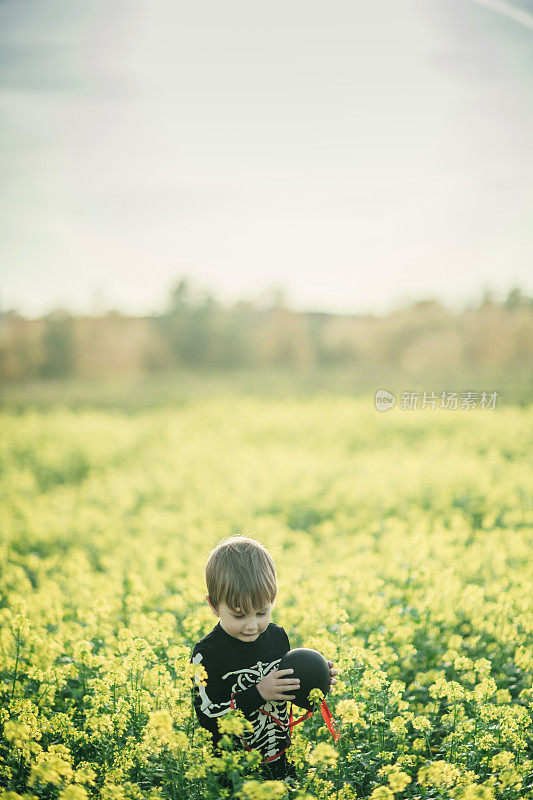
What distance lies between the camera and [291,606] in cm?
500

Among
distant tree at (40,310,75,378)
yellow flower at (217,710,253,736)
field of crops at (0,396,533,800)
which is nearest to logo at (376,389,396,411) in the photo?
field of crops at (0,396,533,800)

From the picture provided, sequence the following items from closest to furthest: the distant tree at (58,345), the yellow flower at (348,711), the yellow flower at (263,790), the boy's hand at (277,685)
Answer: the yellow flower at (263,790) → the boy's hand at (277,685) → the yellow flower at (348,711) → the distant tree at (58,345)

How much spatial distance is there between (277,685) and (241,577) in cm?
45

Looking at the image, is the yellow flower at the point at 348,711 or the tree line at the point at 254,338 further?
the tree line at the point at 254,338

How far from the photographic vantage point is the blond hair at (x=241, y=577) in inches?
108

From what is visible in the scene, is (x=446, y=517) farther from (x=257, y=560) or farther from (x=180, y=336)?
(x=180, y=336)

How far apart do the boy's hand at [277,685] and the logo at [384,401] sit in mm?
15065

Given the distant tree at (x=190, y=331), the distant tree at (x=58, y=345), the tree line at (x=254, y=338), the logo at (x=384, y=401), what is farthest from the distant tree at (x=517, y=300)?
the distant tree at (x=190, y=331)

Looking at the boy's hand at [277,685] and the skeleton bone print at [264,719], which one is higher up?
the boy's hand at [277,685]

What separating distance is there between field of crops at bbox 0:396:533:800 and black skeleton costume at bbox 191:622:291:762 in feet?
0.38

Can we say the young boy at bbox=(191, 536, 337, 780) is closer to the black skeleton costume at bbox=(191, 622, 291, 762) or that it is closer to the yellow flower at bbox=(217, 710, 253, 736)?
the black skeleton costume at bbox=(191, 622, 291, 762)

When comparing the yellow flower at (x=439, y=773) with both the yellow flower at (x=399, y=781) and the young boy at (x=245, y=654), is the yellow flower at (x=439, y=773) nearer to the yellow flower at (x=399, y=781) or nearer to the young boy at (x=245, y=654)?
the yellow flower at (x=399, y=781)

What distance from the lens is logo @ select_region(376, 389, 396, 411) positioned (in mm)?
17812

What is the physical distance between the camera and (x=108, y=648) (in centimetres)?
411
